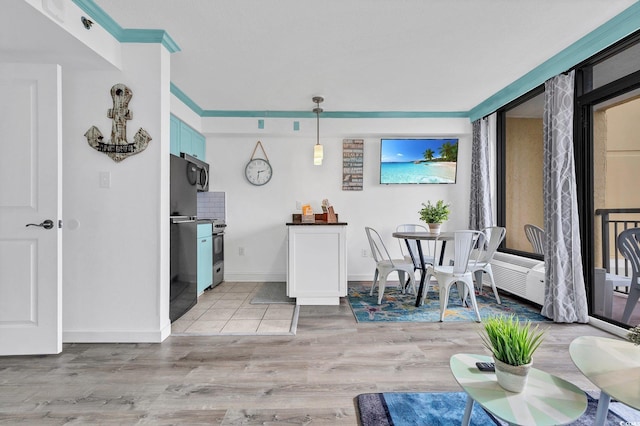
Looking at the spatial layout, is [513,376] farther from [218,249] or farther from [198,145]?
[198,145]

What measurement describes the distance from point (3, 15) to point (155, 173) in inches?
47.1

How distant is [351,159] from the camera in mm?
4773

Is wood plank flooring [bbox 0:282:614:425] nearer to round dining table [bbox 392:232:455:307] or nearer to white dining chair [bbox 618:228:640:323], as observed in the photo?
white dining chair [bbox 618:228:640:323]

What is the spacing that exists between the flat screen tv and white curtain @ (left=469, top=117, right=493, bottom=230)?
34 centimetres

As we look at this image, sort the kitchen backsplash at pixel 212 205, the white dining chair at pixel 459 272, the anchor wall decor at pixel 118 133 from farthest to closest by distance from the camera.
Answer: the kitchen backsplash at pixel 212 205 < the white dining chair at pixel 459 272 < the anchor wall decor at pixel 118 133

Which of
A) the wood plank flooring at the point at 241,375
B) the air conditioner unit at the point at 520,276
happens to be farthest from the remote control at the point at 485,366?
the air conditioner unit at the point at 520,276

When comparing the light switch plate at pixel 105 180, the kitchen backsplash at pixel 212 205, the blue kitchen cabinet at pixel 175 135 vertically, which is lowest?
the kitchen backsplash at pixel 212 205

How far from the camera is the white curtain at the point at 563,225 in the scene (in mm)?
2846

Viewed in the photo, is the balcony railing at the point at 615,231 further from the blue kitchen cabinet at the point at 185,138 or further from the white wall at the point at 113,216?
the blue kitchen cabinet at the point at 185,138

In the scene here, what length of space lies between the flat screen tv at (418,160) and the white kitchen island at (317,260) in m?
1.75

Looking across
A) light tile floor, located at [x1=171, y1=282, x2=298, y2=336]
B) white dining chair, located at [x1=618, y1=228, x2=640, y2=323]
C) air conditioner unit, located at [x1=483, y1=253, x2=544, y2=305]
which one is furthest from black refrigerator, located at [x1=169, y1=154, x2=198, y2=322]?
white dining chair, located at [x1=618, y1=228, x2=640, y2=323]

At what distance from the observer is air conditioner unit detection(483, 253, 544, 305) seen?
3.33m

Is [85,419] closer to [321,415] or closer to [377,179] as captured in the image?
[321,415]

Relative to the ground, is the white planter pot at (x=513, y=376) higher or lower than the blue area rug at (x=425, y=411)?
higher
